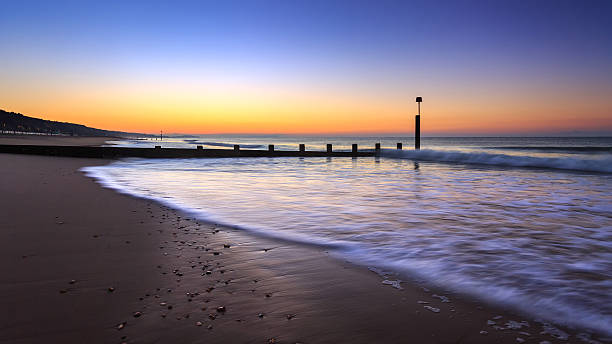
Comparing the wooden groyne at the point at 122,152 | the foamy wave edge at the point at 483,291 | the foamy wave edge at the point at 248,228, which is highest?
the wooden groyne at the point at 122,152

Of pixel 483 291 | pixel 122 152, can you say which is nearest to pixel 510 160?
pixel 483 291

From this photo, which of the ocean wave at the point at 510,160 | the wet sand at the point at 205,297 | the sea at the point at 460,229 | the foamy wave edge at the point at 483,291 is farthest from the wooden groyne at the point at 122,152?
the foamy wave edge at the point at 483,291

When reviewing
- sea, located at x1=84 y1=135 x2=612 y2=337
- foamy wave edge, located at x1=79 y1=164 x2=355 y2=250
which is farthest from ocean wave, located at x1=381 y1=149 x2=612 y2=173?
foamy wave edge, located at x1=79 y1=164 x2=355 y2=250

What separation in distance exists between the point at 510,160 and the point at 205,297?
20.1 meters

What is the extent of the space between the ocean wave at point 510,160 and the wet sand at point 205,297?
16.4 meters

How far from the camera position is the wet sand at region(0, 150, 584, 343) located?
198cm

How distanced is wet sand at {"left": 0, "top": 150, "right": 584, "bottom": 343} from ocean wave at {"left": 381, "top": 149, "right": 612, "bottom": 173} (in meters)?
16.4

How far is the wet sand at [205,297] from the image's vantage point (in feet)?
6.49

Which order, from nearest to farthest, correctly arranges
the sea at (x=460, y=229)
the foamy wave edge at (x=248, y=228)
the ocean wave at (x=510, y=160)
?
the sea at (x=460, y=229) < the foamy wave edge at (x=248, y=228) < the ocean wave at (x=510, y=160)

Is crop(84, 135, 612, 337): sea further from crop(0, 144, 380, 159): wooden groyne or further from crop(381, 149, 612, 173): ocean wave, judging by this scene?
crop(0, 144, 380, 159): wooden groyne

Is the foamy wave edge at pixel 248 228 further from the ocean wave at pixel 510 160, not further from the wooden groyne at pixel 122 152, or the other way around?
the wooden groyne at pixel 122 152

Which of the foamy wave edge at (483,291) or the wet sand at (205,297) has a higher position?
the wet sand at (205,297)

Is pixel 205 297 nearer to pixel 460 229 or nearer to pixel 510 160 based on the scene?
pixel 460 229

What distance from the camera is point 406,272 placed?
3.10m
